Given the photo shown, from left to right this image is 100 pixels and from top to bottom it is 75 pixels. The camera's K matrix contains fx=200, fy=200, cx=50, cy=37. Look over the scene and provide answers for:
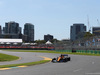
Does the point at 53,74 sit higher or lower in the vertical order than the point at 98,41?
lower

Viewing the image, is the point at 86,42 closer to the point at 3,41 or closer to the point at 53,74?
the point at 53,74

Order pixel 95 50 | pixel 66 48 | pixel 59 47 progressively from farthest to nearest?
pixel 59 47, pixel 66 48, pixel 95 50

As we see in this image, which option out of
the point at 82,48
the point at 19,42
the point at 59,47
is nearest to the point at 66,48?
the point at 59,47

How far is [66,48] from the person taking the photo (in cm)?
7600

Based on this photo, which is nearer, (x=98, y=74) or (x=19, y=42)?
(x=98, y=74)

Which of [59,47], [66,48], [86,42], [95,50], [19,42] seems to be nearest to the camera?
[95,50]

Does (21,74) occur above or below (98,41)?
below

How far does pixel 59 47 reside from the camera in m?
82.2

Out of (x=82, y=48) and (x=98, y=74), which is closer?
(x=98, y=74)

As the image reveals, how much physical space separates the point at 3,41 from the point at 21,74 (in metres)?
121

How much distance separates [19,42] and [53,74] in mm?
118978

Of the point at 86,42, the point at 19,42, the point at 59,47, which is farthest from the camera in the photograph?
the point at 19,42

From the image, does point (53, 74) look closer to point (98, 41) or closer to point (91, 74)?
point (91, 74)

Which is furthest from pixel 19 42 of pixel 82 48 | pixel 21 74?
pixel 21 74
